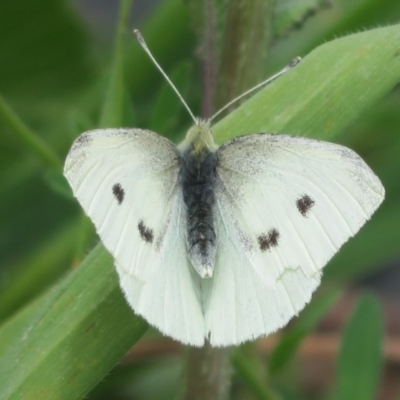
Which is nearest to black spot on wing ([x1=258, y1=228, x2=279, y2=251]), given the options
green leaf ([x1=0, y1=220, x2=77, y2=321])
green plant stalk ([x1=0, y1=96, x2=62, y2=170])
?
green plant stalk ([x1=0, y1=96, x2=62, y2=170])

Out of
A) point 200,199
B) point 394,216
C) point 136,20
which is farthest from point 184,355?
point 136,20

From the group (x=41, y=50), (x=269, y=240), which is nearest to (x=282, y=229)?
(x=269, y=240)

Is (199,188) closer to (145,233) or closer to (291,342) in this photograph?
(145,233)

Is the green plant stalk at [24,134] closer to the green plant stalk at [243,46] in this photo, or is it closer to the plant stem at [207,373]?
the green plant stalk at [243,46]

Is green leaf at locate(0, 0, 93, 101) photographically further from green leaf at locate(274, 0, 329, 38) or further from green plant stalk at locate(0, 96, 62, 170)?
green leaf at locate(274, 0, 329, 38)

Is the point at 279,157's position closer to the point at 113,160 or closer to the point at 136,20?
the point at 113,160

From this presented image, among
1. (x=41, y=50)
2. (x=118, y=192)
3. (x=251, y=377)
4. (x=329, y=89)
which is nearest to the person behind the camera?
(x=118, y=192)

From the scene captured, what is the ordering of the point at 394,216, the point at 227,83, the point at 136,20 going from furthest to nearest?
the point at 136,20 → the point at 394,216 → the point at 227,83

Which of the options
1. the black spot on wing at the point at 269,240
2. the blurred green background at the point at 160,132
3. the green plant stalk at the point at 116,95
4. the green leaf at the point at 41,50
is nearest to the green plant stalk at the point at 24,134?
the blurred green background at the point at 160,132
